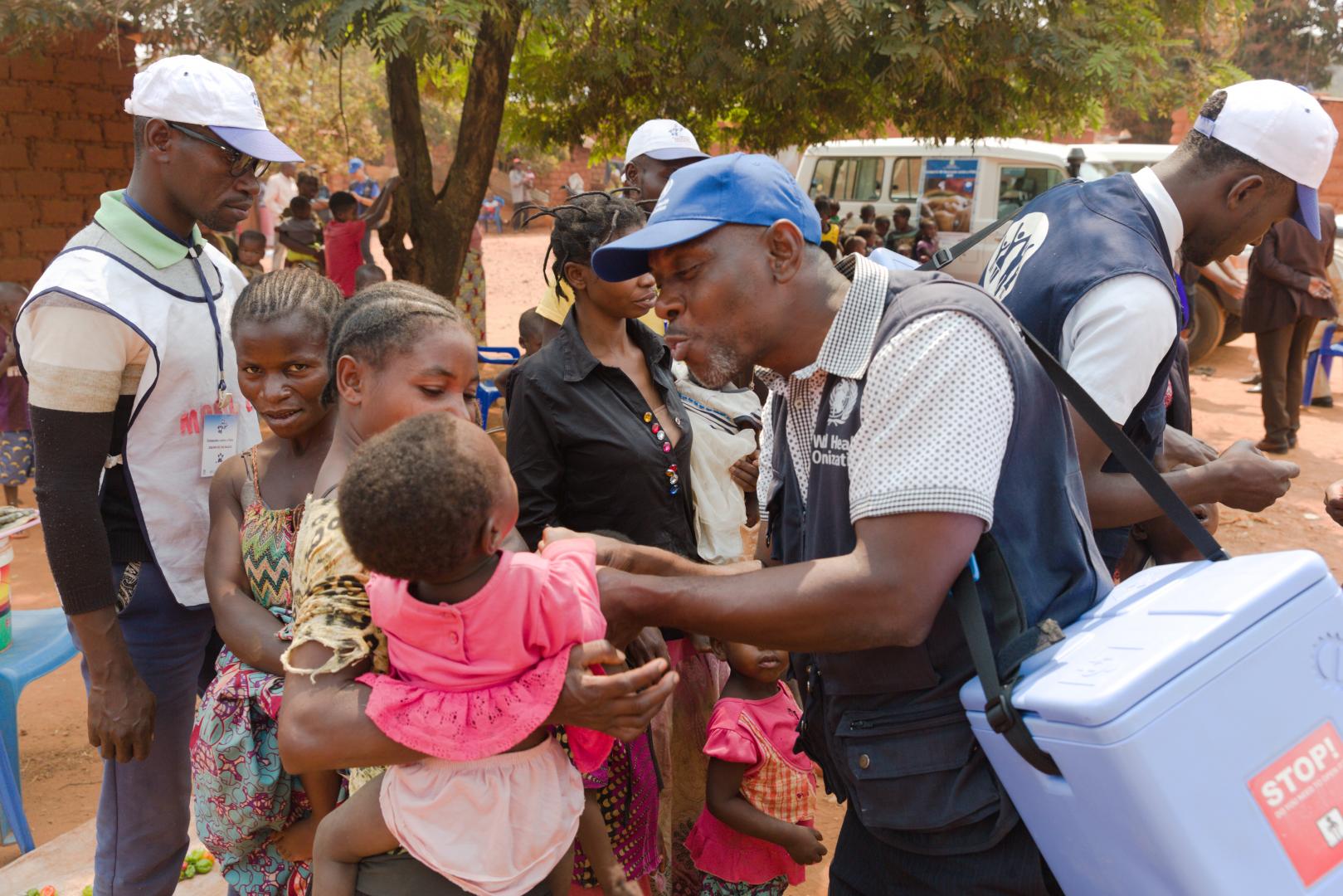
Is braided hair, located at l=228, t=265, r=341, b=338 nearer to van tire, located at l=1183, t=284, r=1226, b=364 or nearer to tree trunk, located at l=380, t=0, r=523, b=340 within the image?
tree trunk, located at l=380, t=0, r=523, b=340

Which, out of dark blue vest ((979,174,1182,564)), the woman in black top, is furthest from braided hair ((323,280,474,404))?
dark blue vest ((979,174,1182,564))

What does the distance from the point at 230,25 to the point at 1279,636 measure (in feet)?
20.8

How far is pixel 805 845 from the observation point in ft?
9.12

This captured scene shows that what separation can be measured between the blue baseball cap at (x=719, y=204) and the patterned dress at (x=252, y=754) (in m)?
1.00

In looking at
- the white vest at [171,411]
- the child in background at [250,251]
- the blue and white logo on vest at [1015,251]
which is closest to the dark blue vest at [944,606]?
the blue and white logo on vest at [1015,251]

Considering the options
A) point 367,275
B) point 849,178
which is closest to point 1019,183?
point 849,178

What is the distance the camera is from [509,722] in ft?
5.44

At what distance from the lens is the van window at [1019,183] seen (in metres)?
12.6

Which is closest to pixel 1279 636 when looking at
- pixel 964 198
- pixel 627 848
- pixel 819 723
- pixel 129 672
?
pixel 819 723

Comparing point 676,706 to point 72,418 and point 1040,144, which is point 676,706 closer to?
point 72,418

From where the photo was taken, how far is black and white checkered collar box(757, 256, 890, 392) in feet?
5.52

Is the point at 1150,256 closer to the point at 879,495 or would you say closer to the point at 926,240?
the point at 879,495

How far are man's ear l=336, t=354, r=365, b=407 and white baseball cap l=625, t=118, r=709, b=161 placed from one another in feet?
9.45

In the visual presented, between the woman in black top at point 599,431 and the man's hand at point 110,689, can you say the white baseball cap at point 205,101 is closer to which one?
the woman in black top at point 599,431
